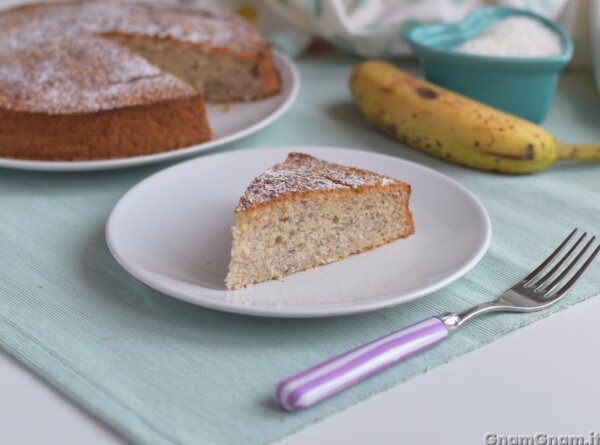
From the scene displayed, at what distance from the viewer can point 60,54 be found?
2826mm

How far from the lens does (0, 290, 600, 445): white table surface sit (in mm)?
1479

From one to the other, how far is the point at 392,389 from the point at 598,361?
0.48 m

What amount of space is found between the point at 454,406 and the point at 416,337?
6.2 inches

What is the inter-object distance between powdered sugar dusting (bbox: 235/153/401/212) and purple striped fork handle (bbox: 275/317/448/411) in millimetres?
464

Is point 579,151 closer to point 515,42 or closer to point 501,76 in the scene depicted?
point 501,76

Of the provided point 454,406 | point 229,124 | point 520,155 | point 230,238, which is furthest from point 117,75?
point 454,406

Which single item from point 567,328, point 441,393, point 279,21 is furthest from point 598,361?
point 279,21

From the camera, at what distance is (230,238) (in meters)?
2.09

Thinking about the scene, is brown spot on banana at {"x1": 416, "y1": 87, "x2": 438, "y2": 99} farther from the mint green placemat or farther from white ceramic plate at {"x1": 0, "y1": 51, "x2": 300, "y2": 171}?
white ceramic plate at {"x1": 0, "y1": 51, "x2": 300, "y2": 171}

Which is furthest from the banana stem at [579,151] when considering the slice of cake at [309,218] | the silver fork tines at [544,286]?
the slice of cake at [309,218]

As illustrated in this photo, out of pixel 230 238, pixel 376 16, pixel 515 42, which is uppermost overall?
pixel 515 42

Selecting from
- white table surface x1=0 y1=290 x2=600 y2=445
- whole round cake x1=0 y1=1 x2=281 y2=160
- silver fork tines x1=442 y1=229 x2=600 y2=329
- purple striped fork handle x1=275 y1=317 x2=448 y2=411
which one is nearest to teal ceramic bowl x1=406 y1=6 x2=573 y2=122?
whole round cake x1=0 y1=1 x2=281 y2=160

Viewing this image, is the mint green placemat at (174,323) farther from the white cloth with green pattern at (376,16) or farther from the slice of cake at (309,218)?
the white cloth with green pattern at (376,16)

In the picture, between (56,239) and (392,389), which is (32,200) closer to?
(56,239)
